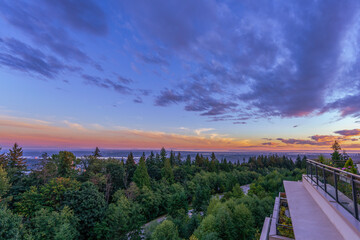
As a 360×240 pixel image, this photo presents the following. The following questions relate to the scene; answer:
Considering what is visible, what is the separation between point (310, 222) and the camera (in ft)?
16.0

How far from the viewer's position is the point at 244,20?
1178 centimetres

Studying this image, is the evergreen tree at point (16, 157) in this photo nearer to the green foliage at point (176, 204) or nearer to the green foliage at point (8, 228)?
the green foliage at point (8, 228)

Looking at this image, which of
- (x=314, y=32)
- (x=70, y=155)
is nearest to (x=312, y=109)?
(x=314, y=32)

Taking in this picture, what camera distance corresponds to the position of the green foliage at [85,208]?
23234 millimetres

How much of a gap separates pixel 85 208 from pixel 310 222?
26810 mm

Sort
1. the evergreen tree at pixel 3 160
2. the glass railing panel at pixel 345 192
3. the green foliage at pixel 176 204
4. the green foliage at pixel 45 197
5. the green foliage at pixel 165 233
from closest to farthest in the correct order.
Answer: the glass railing panel at pixel 345 192, the green foliage at pixel 165 233, the green foliage at pixel 45 197, the evergreen tree at pixel 3 160, the green foliage at pixel 176 204

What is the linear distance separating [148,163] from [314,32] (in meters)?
46.5

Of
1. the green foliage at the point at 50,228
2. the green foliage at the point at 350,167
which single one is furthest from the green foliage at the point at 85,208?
the green foliage at the point at 350,167

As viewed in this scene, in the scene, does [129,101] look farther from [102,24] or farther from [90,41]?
[102,24]

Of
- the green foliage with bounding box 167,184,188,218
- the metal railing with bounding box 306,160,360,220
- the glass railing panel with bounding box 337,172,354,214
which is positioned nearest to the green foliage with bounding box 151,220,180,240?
the green foliage with bounding box 167,184,188,218

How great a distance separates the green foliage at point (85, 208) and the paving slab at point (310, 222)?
989 inches

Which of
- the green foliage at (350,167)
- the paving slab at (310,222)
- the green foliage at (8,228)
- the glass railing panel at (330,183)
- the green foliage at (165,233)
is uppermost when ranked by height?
the green foliage at (350,167)

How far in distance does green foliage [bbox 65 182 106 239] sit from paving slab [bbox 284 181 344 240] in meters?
25.1

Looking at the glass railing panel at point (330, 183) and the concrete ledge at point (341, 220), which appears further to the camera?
the glass railing panel at point (330, 183)
